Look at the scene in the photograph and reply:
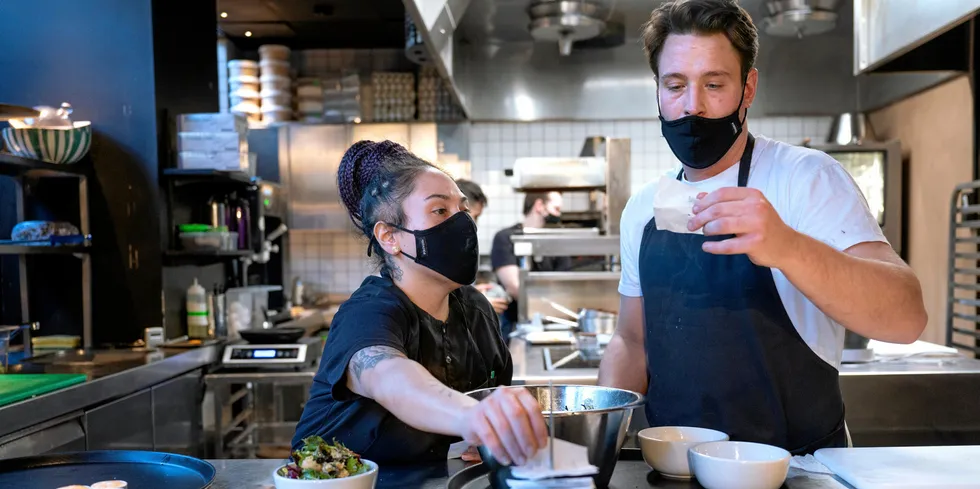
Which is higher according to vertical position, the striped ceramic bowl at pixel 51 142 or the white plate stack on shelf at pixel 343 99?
the white plate stack on shelf at pixel 343 99

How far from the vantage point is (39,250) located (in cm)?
353

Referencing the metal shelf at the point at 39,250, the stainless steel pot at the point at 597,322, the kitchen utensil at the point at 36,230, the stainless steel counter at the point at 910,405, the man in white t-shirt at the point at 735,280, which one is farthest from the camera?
the stainless steel pot at the point at 597,322

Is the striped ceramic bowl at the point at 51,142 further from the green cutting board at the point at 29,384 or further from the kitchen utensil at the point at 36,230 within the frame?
the green cutting board at the point at 29,384

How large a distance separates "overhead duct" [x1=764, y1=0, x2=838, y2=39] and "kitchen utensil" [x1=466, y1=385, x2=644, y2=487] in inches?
194

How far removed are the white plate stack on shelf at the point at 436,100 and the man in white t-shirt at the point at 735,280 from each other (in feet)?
16.7

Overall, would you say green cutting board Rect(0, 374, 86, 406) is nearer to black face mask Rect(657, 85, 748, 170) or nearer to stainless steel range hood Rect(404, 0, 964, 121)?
black face mask Rect(657, 85, 748, 170)

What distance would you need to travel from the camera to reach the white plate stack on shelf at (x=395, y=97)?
6996mm

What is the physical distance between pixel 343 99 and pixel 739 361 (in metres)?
5.76

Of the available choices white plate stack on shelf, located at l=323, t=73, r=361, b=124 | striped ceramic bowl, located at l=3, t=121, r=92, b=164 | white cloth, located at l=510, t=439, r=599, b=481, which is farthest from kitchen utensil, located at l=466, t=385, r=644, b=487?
white plate stack on shelf, located at l=323, t=73, r=361, b=124

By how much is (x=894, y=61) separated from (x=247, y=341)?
10.9 ft

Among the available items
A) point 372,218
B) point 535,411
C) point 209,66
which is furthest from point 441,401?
point 209,66

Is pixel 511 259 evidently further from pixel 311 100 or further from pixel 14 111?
pixel 14 111

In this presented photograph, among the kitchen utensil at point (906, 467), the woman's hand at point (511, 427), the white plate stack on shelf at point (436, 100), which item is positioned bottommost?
the kitchen utensil at point (906, 467)

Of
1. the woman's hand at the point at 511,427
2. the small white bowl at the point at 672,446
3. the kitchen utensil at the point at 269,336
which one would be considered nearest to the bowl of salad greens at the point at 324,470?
the woman's hand at the point at 511,427
